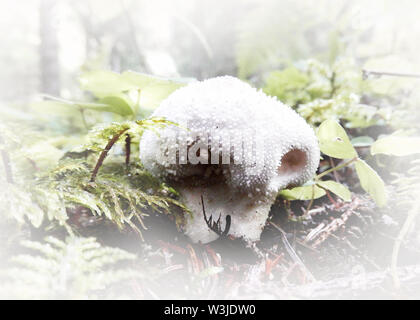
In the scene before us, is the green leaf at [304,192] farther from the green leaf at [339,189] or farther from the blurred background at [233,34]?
the blurred background at [233,34]

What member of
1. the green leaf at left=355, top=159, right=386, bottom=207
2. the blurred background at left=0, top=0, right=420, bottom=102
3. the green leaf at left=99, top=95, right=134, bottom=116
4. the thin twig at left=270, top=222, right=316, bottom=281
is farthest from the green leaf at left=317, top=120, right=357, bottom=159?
the blurred background at left=0, top=0, right=420, bottom=102

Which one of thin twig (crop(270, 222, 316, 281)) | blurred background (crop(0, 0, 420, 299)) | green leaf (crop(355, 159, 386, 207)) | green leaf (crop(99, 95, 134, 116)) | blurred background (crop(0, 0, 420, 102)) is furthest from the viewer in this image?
blurred background (crop(0, 0, 420, 102))

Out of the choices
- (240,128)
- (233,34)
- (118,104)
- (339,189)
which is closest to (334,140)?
(339,189)

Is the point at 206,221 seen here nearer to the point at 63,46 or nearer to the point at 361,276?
the point at 361,276

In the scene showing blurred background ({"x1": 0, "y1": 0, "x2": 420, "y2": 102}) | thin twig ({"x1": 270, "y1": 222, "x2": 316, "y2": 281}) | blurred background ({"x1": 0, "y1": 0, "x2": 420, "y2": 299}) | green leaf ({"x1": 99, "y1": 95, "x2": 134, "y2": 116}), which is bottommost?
thin twig ({"x1": 270, "y1": 222, "x2": 316, "y2": 281})

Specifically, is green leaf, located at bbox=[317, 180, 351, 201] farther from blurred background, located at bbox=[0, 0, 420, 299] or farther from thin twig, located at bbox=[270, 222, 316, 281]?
thin twig, located at bbox=[270, 222, 316, 281]

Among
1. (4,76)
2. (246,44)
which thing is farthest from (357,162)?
(4,76)
